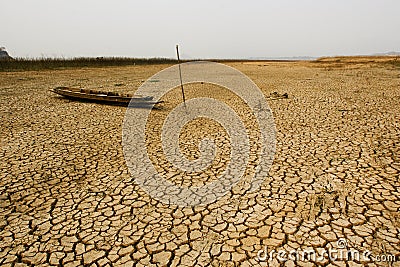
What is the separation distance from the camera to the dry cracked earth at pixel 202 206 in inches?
96.9

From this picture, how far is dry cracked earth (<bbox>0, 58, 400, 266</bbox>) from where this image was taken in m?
2.46

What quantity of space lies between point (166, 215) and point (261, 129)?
3725 millimetres

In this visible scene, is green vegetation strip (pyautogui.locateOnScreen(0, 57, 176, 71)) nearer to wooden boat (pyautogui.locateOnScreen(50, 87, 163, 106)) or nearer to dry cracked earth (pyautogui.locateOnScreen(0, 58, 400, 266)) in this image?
wooden boat (pyautogui.locateOnScreen(50, 87, 163, 106))

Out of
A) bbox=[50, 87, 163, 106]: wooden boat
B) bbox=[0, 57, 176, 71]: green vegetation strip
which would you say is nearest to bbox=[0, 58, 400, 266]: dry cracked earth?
bbox=[50, 87, 163, 106]: wooden boat

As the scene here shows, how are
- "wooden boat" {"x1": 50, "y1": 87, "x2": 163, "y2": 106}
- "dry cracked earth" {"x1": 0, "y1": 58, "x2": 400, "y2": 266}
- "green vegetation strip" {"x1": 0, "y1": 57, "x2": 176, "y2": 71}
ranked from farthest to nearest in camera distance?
"green vegetation strip" {"x1": 0, "y1": 57, "x2": 176, "y2": 71} → "wooden boat" {"x1": 50, "y1": 87, "x2": 163, "y2": 106} → "dry cracked earth" {"x1": 0, "y1": 58, "x2": 400, "y2": 266}

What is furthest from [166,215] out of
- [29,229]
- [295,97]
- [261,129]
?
[295,97]

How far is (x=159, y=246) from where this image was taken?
2568 mm

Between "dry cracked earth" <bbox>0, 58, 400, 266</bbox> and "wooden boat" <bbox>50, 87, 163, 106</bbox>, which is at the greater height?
"wooden boat" <bbox>50, 87, 163, 106</bbox>

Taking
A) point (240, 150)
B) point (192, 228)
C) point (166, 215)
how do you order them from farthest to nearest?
point (240, 150) → point (166, 215) → point (192, 228)

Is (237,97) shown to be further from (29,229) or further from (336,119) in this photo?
(29,229)

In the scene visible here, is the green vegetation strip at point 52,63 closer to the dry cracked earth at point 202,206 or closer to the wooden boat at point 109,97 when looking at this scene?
the wooden boat at point 109,97

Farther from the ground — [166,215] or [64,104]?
[64,104]

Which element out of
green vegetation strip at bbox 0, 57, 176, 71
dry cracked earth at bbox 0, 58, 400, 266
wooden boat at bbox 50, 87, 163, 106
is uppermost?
green vegetation strip at bbox 0, 57, 176, 71

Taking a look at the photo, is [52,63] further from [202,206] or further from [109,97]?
[202,206]
